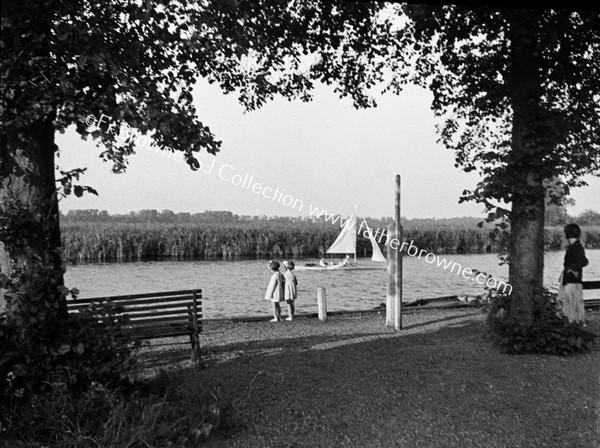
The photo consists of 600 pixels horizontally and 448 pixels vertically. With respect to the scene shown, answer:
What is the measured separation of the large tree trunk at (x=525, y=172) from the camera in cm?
790

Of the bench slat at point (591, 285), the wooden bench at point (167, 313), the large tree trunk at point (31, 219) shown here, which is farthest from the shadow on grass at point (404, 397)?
the bench slat at point (591, 285)

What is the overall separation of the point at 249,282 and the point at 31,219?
21062mm

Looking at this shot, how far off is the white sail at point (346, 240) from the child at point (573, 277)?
71.6 ft

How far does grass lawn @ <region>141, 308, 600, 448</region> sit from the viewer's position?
487 cm

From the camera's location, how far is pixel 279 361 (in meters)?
7.56

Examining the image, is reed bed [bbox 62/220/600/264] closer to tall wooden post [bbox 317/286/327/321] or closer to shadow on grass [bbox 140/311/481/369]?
tall wooden post [bbox 317/286/327/321]

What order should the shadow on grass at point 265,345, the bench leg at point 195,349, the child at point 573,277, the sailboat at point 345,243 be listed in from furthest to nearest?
the sailboat at point 345,243 → the child at point 573,277 → the shadow on grass at point 265,345 → the bench leg at point 195,349

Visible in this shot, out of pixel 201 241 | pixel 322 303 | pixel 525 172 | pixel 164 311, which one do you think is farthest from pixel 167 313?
pixel 201 241

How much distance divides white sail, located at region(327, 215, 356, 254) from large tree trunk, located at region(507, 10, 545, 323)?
22978mm

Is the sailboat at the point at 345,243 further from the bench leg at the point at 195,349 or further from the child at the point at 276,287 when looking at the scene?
the bench leg at the point at 195,349

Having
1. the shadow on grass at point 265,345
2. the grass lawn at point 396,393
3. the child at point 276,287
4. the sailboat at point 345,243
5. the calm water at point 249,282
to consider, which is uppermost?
the sailboat at point 345,243

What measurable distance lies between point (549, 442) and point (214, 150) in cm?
364

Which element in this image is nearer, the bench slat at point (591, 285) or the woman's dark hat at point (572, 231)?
the woman's dark hat at point (572, 231)

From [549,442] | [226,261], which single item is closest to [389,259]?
[549,442]
